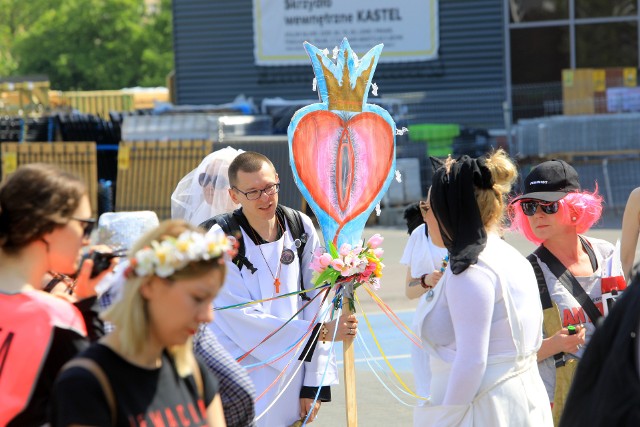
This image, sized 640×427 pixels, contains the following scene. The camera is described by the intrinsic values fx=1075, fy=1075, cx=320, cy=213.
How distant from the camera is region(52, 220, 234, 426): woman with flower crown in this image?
9.08 ft

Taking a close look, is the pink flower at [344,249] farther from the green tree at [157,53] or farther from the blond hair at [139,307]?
the green tree at [157,53]

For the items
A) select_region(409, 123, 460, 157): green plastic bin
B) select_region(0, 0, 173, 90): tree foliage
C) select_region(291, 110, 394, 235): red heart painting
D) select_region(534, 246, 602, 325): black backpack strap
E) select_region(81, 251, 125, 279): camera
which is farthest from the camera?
select_region(0, 0, 173, 90): tree foliage

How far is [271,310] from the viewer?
5641 mm

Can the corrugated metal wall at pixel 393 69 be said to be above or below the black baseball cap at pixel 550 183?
above

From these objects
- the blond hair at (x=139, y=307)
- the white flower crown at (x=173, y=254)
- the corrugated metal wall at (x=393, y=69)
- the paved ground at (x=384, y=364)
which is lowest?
the paved ground at (x=384, y=364)

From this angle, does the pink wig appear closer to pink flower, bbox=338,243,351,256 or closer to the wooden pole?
pink flower, bbox=338,243,351,256

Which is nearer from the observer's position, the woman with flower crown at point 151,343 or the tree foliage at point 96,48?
the woman with flower crown at point 151,343

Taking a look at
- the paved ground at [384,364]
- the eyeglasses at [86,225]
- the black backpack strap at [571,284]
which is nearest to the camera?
the eyeglasses at [86,225]

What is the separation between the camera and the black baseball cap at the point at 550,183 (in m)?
5.17

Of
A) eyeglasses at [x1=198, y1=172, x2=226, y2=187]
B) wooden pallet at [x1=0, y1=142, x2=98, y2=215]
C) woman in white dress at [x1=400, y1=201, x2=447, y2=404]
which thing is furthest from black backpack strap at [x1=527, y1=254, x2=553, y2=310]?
wooden pallet at [x1=0, y1=142, x2=98, y2=215]

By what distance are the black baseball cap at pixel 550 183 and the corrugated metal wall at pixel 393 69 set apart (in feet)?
53.3

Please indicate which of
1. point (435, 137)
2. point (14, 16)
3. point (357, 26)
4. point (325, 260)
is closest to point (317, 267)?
point (325, 260)

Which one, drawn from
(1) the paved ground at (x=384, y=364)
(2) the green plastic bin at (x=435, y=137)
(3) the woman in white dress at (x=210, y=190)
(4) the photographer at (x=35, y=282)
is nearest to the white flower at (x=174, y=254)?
(4) the photographer at (x=35, y=282)

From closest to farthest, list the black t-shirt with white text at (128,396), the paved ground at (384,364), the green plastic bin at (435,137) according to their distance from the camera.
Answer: the black t-shirt with white text at (128,396)
the paved ground at (384,364)
the green plastic bin at (435,137)
